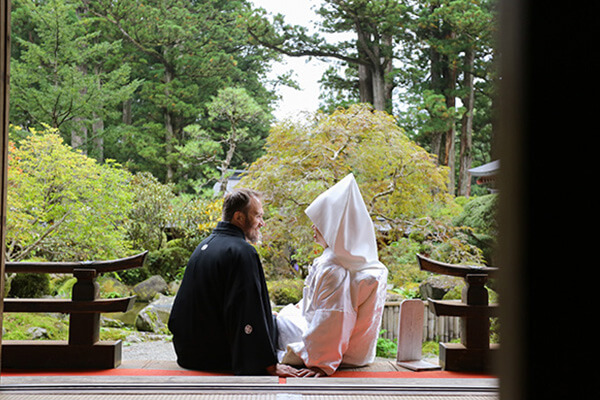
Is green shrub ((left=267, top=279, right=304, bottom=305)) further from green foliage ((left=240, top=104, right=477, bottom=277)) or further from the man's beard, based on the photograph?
the man's beard

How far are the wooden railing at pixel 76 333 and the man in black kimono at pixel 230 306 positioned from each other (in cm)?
33

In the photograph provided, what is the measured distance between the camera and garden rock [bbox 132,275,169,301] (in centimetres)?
772

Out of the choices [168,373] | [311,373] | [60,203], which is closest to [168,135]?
[60,203]

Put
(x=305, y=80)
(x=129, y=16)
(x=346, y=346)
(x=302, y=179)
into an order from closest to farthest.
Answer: (x=346, y=346) < (x=302, y=179) < (x=129, y=16) < (x=305, y=80)

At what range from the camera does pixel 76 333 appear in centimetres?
271

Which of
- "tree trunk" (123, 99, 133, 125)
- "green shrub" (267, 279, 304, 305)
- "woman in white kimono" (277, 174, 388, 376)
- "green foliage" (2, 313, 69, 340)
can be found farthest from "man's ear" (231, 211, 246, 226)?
"tree trunk" (123, 99, 133, 125)

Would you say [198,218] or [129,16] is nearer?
[198,218]

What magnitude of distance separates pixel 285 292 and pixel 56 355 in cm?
451

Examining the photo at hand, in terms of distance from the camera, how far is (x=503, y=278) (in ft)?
1.30


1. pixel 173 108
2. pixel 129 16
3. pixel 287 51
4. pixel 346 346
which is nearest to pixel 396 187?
pixel 346 346

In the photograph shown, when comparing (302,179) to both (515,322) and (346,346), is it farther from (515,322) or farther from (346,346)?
(515,322)

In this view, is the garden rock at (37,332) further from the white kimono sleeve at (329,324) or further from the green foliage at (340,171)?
the white kimono sleeve at (329,324)

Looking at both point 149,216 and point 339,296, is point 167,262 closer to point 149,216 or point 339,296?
point 149,216

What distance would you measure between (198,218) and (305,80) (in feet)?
17.5
